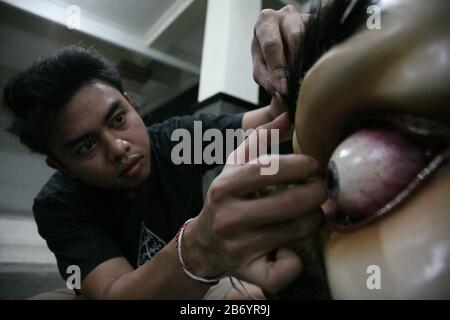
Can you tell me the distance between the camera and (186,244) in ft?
1.21

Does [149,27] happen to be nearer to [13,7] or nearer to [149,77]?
[149,77]

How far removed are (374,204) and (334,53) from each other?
0.13m

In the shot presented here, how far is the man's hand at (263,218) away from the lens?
0.95 ft

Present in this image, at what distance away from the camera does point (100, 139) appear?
0.71m

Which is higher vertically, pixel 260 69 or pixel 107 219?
pixel 260 69

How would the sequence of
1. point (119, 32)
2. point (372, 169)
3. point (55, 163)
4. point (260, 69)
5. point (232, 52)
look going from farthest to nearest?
1. point (119, 32)
2. point (232, 52)
3. point (55, 163)
4. point (260, 69)
5. point (372, 169)

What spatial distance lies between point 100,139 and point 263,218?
20.4 inches

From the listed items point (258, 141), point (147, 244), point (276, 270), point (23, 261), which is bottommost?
point (23, 261)

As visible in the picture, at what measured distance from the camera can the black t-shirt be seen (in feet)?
2.29

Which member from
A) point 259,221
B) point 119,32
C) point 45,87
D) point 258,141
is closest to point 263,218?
point 259,221

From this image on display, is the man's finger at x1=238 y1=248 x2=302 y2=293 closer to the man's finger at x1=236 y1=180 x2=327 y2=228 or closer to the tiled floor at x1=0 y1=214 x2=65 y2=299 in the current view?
the man's finger at x1=236 y1=180 x2=327 y2=228

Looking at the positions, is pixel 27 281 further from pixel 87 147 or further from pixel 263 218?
pixel 263 218

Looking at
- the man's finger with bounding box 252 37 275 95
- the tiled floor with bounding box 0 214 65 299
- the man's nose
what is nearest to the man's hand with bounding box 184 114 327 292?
the man's finger with bounding box 252 37 275 95

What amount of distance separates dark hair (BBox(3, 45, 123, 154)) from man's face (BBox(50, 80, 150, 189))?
2 centimetres
